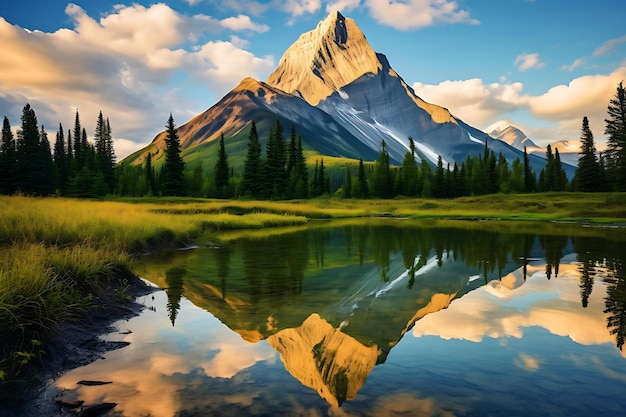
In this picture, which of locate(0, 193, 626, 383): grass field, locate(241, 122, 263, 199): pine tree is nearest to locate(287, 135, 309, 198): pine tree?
locate(241, 122, 263, 199): pine tree

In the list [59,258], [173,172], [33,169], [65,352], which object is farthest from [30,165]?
[65,352]

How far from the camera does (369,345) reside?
7973 millimetres

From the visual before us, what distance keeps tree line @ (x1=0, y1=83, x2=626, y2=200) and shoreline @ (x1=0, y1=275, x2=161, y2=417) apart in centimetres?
4291

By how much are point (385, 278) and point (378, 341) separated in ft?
23.5

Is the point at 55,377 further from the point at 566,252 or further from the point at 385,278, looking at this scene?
the point at 566,252

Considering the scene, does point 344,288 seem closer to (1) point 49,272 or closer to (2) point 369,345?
(2) point 369,345

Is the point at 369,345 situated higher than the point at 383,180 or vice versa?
the point at 383,180

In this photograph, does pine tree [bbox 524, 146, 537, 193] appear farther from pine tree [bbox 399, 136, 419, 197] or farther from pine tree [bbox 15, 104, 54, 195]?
pine tree [bbox 15, 104, 54, 195]

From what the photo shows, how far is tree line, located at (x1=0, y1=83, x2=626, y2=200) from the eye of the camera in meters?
77.4

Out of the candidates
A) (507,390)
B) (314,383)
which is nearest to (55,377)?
(314,383)

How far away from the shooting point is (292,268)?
17.2m

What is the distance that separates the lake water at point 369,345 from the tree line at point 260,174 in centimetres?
4396

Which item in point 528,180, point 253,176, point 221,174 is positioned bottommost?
point 528,180

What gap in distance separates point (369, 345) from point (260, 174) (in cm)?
8697
